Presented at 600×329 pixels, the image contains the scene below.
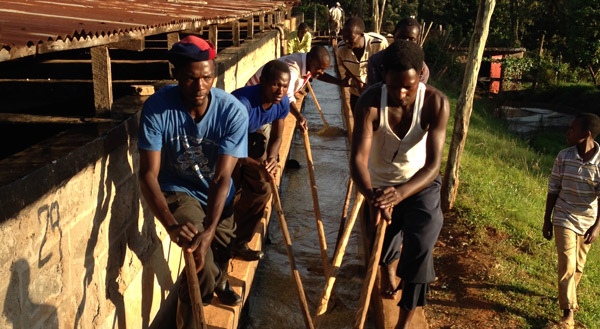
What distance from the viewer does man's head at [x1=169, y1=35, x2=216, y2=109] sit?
10.6ft

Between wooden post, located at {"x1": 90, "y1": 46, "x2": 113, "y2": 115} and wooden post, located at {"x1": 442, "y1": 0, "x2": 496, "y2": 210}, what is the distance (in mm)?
3904

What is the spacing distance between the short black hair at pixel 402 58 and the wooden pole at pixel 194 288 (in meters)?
1.50

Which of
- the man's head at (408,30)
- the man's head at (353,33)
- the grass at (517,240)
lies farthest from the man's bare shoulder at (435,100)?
the man's head at (353,33)

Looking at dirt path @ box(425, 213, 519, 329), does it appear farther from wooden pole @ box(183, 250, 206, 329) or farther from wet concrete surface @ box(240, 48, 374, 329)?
wooden pole @ box(183, 250, 206, 329)

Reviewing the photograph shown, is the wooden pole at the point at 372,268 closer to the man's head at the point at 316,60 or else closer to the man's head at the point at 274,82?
the man's head at the point at 274,82

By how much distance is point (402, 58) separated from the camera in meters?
3.42

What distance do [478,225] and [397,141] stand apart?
9.96 feet

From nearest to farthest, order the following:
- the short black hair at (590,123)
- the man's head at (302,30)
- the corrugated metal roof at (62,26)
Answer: the corrugated metal roof at (62,26)
the short black hair at (590,123)
the man's head at (302,30)

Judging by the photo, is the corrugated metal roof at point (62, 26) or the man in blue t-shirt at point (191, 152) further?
the man in blue t-shirt at point (191, 152)

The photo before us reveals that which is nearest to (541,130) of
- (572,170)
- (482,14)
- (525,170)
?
(525,170)

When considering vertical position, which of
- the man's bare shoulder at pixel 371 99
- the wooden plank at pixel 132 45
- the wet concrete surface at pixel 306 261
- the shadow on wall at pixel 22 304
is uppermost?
the wooden plank at pixel 132 45

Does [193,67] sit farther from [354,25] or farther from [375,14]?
[375,14]

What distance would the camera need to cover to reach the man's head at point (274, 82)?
4.32 m

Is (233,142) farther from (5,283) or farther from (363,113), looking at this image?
(5,283)
